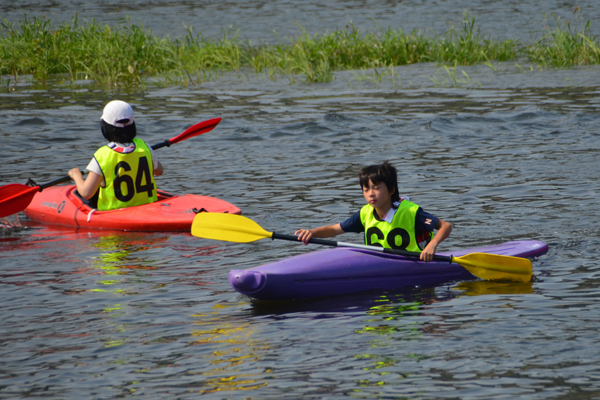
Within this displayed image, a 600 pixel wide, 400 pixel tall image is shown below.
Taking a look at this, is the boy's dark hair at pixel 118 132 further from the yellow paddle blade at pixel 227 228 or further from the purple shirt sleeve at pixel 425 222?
the purple shirt sleeve at pixel 425 222

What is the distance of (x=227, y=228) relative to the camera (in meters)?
A: 5.44

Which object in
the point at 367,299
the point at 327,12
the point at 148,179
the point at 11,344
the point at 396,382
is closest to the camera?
the point at 396,382

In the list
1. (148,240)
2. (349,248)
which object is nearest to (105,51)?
(148,240)

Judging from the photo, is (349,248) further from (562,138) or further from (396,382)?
(562,138)

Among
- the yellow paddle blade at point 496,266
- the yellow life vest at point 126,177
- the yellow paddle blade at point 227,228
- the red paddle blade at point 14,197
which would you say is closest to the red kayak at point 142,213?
the yellow life vest at point 126,177

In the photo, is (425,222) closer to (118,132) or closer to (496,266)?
(496,266)

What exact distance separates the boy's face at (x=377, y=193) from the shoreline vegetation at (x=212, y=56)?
9.66 m

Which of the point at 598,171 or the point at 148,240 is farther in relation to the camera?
the point at 598,171

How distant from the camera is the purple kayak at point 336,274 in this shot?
4.58 m

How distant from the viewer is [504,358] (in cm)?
372

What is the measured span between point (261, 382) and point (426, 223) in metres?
1.81

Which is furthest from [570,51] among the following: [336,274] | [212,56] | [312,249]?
[336,274]

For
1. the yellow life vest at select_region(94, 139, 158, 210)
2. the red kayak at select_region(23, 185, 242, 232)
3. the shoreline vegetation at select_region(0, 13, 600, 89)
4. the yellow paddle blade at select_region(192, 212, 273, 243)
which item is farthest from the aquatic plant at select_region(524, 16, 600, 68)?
the yellow paddle blade at select_region(192, 212, 273, 243)

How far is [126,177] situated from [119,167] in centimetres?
13
